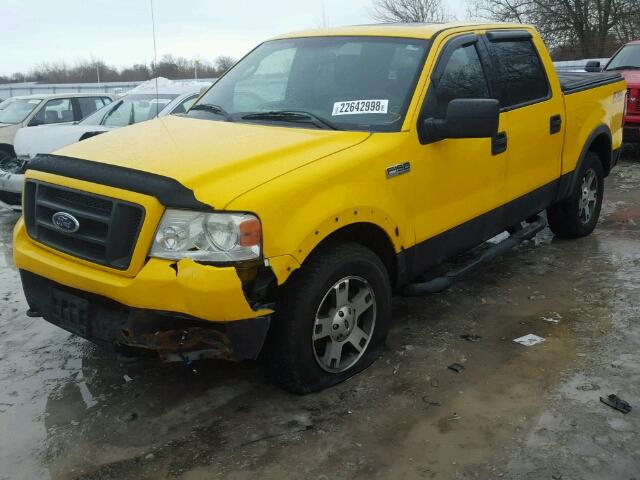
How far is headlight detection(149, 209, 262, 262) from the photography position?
2.88m

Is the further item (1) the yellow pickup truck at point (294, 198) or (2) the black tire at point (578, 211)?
(2) the black tire at point (578, 211)

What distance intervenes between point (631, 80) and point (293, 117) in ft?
29.8

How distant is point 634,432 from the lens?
121 inches

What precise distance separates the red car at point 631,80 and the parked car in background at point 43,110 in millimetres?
8906

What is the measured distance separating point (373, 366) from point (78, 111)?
914cm

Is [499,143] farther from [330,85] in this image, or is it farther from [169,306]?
[169,306]

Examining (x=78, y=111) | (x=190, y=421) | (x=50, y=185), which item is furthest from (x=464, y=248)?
(x=78, y=111)

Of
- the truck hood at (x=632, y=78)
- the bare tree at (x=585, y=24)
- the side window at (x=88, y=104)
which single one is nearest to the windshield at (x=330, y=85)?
the side window at (x=88, y=104)

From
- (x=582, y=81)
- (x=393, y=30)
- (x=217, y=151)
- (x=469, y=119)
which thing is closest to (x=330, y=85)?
(x=393, y=30)

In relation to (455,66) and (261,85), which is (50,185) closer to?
(261,85)

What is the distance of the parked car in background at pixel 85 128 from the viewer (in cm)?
770

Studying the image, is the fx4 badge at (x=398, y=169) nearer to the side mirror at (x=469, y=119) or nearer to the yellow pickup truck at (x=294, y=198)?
the yellow pickup truck at (x=294, y=198)

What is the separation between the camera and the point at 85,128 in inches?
322

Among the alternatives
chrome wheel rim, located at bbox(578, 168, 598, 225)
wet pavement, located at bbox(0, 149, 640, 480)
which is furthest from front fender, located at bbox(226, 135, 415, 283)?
chrome wheel rim, located at bbox(578, 168, 598, 225)
